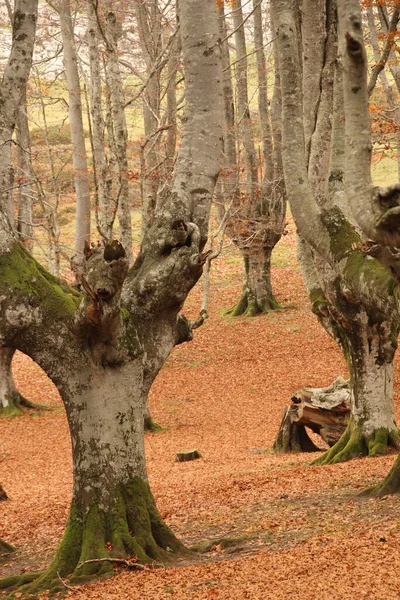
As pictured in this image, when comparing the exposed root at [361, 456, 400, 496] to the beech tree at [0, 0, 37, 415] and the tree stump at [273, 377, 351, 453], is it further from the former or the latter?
the tree stump at [273, 377, 351, 453]

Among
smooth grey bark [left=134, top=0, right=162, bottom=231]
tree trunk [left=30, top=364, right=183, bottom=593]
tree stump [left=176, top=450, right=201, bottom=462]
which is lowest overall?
tree stump [left=176, top=450, right=201, bottom=462]

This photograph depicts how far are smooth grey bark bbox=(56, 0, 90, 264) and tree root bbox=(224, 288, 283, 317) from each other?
6.84 meters

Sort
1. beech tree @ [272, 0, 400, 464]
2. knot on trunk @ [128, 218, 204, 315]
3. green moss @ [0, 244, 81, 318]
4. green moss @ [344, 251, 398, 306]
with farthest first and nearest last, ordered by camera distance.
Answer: beech tree @ [272, 0, 400, 464], green moss @ [344, 251, 398, 306], knot on trunk @ [128, 218, 204, 315], green moss @ [0, 244, 81, 318]

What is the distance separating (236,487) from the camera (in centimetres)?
926

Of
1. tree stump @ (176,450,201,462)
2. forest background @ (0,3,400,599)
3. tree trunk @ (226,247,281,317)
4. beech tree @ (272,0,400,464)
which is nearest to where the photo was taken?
forest background @ (0,3,400,599)

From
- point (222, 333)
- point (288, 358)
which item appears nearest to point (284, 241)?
point (222, 333)

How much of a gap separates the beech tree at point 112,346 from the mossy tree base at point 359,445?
4622 mm

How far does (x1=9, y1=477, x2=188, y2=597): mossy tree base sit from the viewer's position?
595 centimetres

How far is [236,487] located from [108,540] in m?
3.36

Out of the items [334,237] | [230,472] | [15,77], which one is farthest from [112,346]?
[230,472]

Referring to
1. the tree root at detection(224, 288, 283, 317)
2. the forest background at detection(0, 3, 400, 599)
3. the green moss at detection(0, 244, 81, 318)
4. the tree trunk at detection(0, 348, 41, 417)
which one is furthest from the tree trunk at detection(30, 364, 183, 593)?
the tree root at detection(224, 288, 283, 317)

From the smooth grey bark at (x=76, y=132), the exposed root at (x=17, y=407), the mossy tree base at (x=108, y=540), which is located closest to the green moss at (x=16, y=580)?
the mossy tree base at (x=108, y=540)

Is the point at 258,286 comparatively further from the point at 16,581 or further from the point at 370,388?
the point at 16,581

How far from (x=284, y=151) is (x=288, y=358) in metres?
11.5
